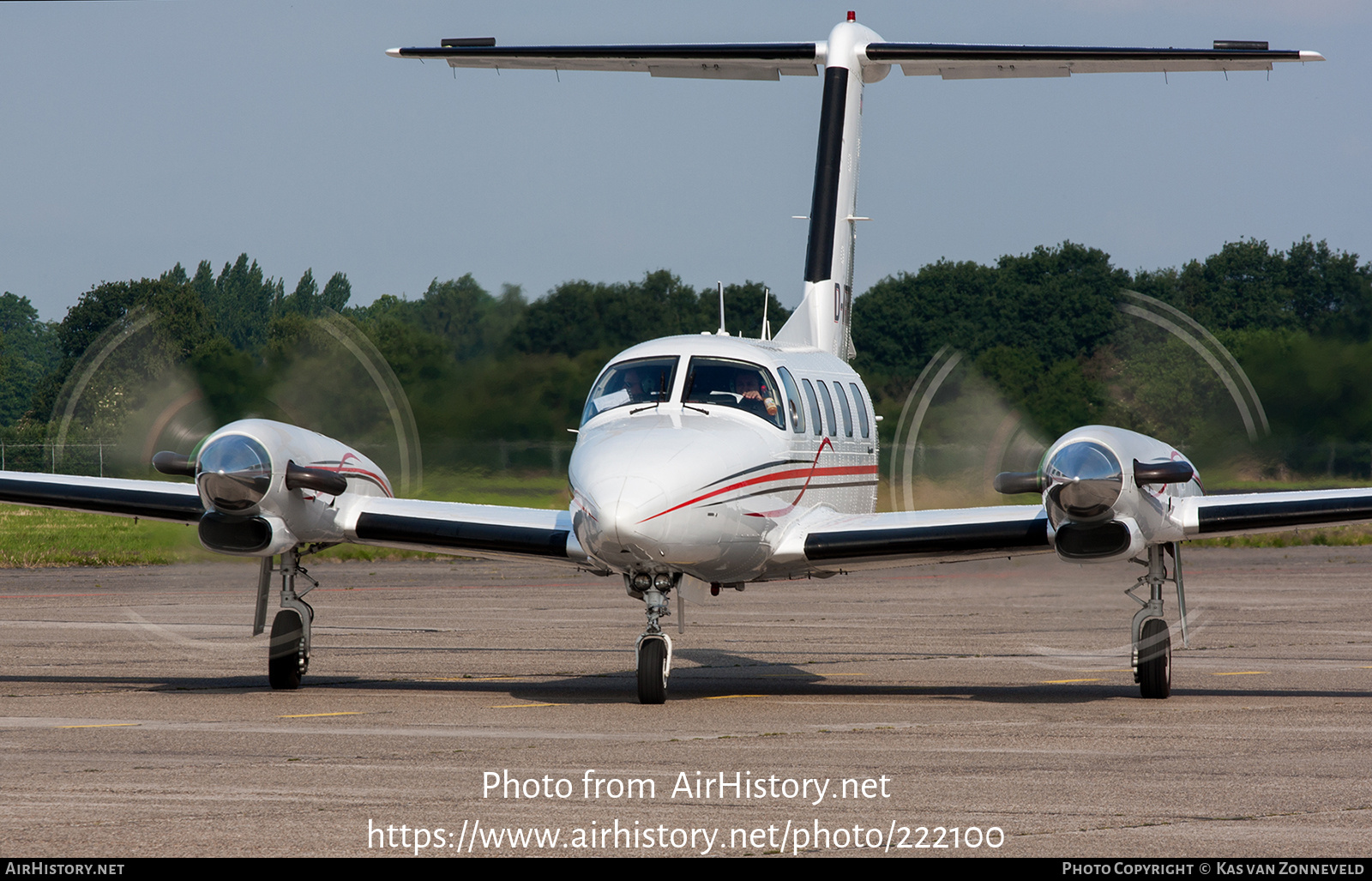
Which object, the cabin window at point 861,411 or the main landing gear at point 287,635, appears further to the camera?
the cabin window at point 861,411

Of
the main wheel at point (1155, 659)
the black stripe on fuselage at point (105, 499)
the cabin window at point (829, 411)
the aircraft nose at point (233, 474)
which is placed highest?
the cabin window at point (829, 411)

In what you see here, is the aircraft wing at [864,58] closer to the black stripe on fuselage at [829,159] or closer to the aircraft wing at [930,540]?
the black stripe on fuselage at [829,159]

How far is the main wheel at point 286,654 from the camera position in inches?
522

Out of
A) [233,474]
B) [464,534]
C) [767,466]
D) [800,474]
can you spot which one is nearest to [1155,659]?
[800,474]

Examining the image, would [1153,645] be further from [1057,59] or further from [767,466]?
[1057,59]

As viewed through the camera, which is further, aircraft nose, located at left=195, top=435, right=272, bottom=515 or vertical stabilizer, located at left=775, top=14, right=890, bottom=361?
vertical stabilizer, located at left=775, top=14, right=890, bottom=361

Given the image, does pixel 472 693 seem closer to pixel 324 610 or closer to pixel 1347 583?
pixel 324 610

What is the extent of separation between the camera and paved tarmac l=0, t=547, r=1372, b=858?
6.90 metres

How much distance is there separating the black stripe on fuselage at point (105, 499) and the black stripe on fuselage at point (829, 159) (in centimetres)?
793

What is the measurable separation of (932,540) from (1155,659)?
83.0 inches

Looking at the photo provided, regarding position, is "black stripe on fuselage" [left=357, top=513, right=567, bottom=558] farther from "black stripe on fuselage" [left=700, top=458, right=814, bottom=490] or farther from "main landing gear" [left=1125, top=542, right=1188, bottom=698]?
"main landing gear" [left=1125, top=542, right=1188, bottom=698]

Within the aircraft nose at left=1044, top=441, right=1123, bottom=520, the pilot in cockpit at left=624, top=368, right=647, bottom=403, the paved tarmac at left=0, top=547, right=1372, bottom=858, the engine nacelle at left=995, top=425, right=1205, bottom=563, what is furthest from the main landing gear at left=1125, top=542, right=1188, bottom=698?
the pilot in cockpit at left=624, top=368, right=647, bottom=403

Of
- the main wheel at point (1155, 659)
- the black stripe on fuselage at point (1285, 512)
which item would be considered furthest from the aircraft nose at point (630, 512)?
the black stripe on fuselage at point (1285, 512)

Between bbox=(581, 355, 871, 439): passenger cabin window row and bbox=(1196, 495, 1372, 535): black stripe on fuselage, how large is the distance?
343 cm
